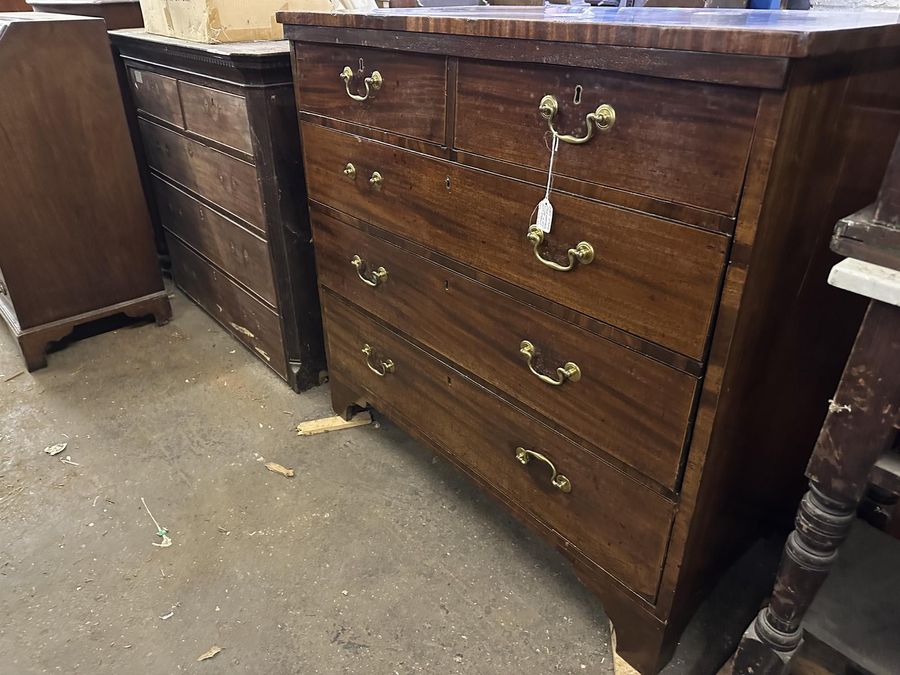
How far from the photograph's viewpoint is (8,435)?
66.4 inches

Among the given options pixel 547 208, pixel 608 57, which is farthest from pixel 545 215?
pixel 608 57

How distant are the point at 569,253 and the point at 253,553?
943mm

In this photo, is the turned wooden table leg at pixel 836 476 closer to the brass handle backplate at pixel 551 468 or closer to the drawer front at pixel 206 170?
the brass handle backplate at pixel 551 468

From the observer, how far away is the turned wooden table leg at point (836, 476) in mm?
646

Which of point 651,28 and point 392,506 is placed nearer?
point 651,28

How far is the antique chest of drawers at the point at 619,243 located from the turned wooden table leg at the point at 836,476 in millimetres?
127

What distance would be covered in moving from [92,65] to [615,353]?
5.86ft

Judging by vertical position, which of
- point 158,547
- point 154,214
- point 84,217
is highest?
point 84,217

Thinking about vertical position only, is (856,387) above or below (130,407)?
above

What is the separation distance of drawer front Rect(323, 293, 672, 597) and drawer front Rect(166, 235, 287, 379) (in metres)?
0.35

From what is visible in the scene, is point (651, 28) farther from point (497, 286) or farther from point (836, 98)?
point (497, 286)

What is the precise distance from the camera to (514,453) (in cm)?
117

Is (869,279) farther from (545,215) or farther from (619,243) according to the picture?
(545,215)

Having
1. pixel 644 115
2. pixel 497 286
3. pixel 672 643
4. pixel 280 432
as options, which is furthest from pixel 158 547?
pixel 644 115
